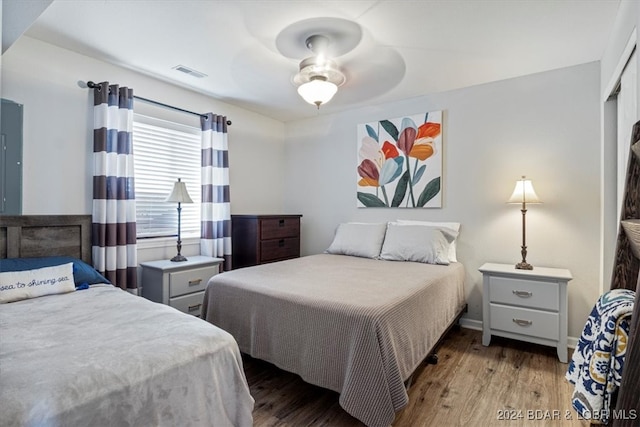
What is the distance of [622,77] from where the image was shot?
6.84ft

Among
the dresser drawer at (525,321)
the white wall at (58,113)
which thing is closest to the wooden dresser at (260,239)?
the white wall at (58,113)

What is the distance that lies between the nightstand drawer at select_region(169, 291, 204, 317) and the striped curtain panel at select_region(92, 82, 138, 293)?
0.37 metres

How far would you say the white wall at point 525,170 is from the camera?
108 inches

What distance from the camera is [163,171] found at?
131 inches

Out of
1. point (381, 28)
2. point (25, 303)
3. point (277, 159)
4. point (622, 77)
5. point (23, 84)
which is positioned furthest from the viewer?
point (277, 159)

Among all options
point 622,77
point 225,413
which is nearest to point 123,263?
point 225,413

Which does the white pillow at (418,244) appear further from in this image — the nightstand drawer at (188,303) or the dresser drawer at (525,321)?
the nightstand drawer at (188,303)

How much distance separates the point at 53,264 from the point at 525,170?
149 inches

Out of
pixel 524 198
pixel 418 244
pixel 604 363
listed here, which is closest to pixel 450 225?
pixel 418 244

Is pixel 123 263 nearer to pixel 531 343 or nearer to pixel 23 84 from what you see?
pixel 23 84

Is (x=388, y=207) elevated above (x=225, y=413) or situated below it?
above

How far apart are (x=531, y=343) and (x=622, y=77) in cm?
208

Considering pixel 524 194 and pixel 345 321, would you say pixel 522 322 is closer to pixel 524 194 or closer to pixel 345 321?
pixel 524 194

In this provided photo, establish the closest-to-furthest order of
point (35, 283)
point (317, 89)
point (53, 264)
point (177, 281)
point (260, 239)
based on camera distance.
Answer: point (35, 283)
point (53, 264)
point (317, 89)
point (177, 281)
point (260, 239)
